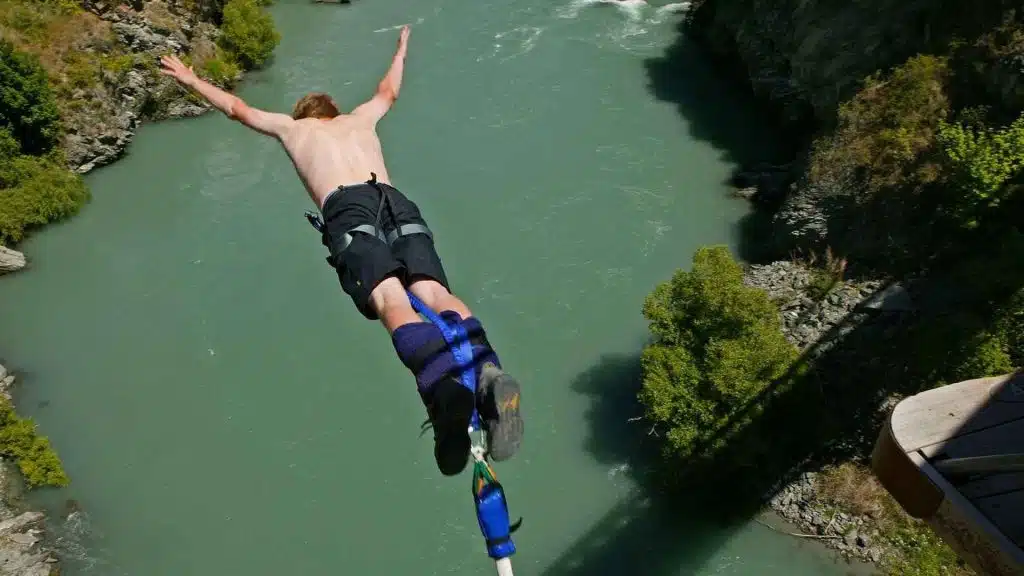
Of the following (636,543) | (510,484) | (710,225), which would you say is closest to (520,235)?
(710,225)

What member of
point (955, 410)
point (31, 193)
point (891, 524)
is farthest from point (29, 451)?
point (955, 410)

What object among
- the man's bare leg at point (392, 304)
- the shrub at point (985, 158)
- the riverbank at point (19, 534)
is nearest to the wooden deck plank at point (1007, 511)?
the man's bare leg at point (392, 304)

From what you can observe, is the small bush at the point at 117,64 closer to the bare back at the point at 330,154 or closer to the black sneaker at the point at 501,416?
the bare back at the point at 330,154

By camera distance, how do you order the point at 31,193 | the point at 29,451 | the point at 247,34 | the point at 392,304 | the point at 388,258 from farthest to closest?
1. the point at 247,34
2. the point at 31,193
3. the point at 29,451
4. the point at 388,258
5. the point at 392,304

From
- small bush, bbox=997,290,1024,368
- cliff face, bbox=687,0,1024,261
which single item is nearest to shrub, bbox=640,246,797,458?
small bush, bbox=997,290,1024,368

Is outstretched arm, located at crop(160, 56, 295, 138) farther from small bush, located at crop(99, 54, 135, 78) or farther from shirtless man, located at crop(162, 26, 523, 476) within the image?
small bush, located at crop(99, 54, 135, 78)

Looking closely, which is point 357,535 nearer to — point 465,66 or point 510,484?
point 510,484

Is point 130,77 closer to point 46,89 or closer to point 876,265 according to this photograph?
point 46,89
